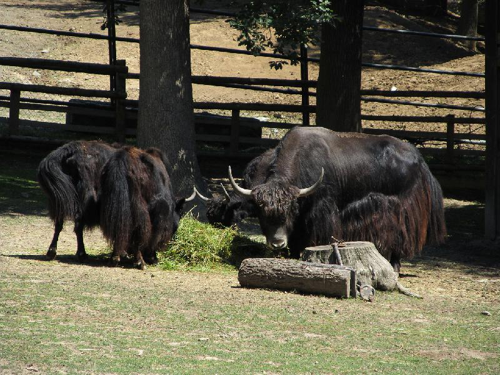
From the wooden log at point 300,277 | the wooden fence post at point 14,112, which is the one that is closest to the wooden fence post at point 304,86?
the wooden fence post at point 14,112

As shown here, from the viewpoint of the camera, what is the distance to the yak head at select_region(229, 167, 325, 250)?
872cm

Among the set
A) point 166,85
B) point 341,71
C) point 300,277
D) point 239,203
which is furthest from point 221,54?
point 300,277

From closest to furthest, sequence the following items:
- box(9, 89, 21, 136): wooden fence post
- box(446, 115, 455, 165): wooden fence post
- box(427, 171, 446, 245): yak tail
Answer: box(427, 171, 446, 245): yak tail → box(9, 89, 21, 136): wooden fence post → box(446, 115, 455, 165): wooden fence post

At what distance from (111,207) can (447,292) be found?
3.77 metres

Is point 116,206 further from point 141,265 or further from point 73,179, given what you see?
point 141,265

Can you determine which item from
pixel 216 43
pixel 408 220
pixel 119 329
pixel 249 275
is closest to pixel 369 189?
pixel 408 220

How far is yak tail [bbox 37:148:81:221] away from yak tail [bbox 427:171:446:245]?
4296mm

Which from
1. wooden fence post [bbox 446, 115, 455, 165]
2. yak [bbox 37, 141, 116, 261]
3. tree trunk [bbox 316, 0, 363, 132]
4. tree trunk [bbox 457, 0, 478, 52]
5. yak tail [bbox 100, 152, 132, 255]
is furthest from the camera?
tree trunk [bbox 457, 0, 478, 52]

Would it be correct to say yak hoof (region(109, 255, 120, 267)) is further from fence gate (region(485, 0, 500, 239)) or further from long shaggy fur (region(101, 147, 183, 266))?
fence gate (region(485, 0, 500, 239))

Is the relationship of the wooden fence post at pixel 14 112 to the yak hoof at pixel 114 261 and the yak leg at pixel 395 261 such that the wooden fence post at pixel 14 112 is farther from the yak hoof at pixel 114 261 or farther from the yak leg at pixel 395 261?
the yak leg at pixel 395 261

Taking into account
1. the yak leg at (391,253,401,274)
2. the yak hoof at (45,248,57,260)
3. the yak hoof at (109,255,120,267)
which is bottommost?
the yak leg at (391,253,401,274)

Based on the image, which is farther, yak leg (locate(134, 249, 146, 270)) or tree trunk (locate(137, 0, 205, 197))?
tree trunk (locate(137, 0, 205, 197))

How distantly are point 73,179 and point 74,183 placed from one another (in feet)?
0.15

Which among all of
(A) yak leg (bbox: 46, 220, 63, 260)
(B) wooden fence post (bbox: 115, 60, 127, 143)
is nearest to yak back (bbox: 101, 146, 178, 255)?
(A) yak leg (bbox: 46, 220, 63, 260)
